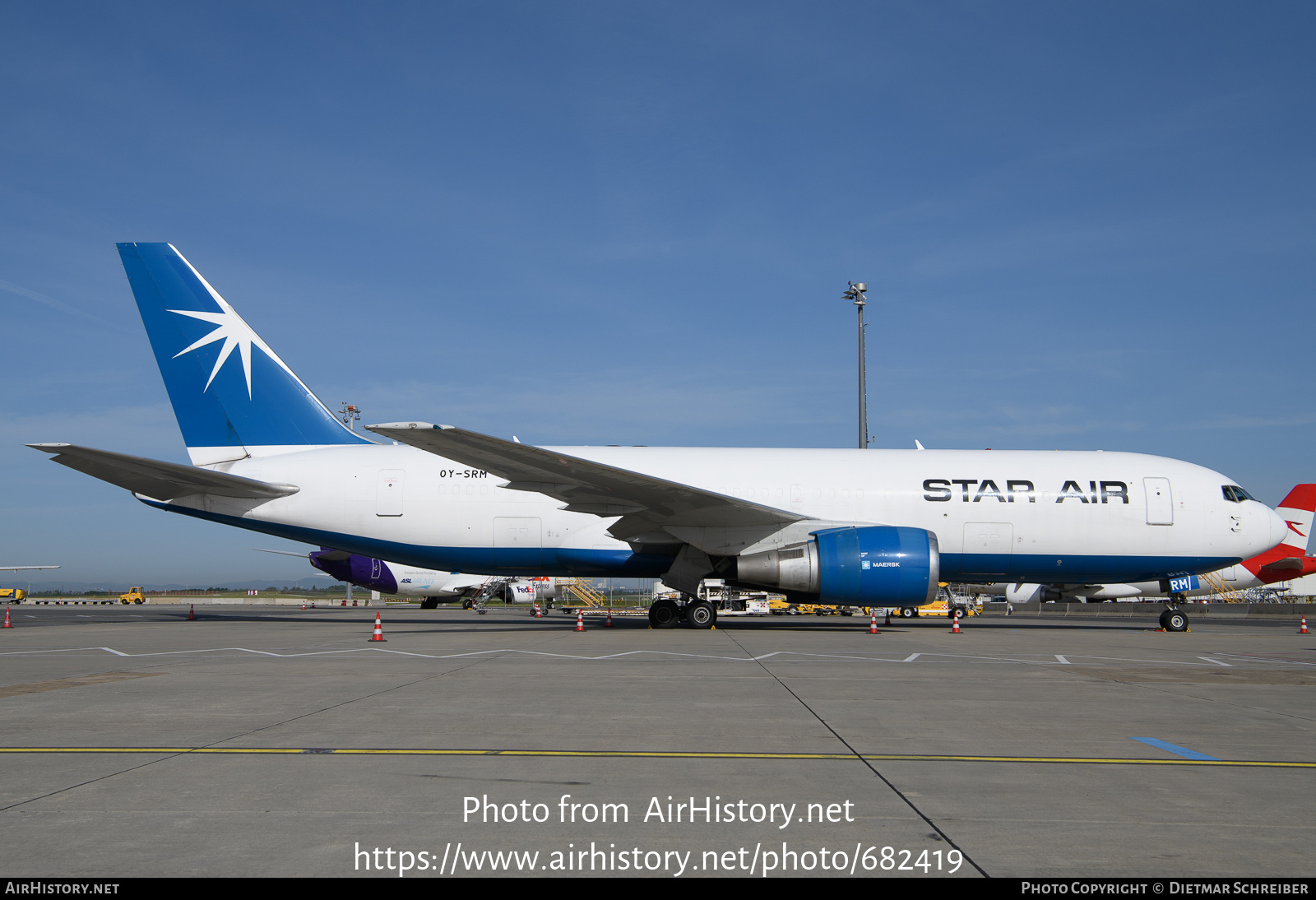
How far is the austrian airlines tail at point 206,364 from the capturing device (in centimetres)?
1888

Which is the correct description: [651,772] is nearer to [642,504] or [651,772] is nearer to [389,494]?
[642,504]

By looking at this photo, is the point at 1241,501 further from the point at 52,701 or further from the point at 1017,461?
the point at 52,701

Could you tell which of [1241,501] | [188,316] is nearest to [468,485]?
[188,316]

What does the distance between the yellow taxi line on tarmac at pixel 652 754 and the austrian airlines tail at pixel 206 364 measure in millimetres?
15298

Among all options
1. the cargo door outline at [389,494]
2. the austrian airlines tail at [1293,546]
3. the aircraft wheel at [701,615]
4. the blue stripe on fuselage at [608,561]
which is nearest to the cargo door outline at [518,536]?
the blue stripe on fuselage at [608,561]

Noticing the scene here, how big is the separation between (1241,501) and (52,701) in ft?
72.6

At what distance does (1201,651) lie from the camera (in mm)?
13500

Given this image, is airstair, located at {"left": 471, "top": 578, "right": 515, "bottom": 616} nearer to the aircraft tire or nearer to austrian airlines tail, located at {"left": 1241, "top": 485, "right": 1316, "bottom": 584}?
the aircraft tire

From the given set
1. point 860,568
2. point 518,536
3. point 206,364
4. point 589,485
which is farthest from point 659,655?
point 206,364

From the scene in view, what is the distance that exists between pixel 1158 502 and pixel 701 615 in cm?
1049

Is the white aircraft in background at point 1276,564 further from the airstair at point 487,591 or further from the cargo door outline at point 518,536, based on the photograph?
the airstair at point 487,591

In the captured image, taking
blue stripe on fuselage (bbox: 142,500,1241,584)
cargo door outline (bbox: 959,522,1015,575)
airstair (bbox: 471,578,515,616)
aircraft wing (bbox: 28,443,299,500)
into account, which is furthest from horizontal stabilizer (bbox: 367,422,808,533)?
airstair (bbox: 471,578,515,616)

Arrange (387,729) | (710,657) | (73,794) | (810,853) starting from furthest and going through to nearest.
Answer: (710,657) < (387,729) < (73,794) < (810,853)

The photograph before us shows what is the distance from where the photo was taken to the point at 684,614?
18484 mm
